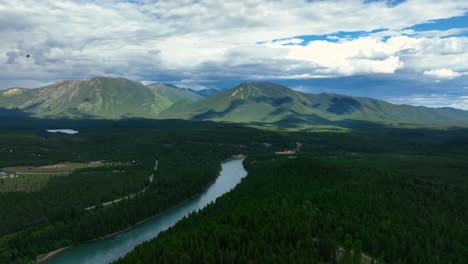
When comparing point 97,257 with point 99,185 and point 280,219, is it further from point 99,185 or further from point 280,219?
point 99,185

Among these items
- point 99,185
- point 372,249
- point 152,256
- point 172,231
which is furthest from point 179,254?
point 99,185

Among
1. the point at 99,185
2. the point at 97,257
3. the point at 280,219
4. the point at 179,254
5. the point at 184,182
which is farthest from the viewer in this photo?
the point at 184,182

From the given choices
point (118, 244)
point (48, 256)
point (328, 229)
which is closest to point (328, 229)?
point (328, 229)

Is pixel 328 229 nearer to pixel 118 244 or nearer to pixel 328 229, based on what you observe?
pixel 328 229

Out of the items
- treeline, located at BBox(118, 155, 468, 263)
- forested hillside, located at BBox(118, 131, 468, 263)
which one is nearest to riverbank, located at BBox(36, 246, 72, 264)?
treeline, located at BBox(118, 155, 468, 263)

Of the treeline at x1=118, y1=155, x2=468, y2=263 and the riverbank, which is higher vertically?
the treeline at x1=118, y1=155, x2=468, y2=263

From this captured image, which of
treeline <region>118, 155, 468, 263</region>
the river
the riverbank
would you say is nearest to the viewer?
treeline <region>118, 155, 468, 263</region>

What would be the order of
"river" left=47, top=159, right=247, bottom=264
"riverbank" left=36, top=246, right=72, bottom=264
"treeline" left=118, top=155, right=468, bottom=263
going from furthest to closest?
"river" left=47, top=159, right=247, bottom=264, "riverbank" left=36, top=246, right=72, bottom=264, "treeline" left=118, top=155, right=468, bottom=263

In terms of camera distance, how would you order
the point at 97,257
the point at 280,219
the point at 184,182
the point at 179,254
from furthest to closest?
the point at 184,182 → the point at 97,257 → the point at 280,219 → the point at 179,254

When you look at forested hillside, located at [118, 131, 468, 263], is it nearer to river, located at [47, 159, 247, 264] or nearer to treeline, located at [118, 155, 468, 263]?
treeline, located at [118, 155, 468, 263]
